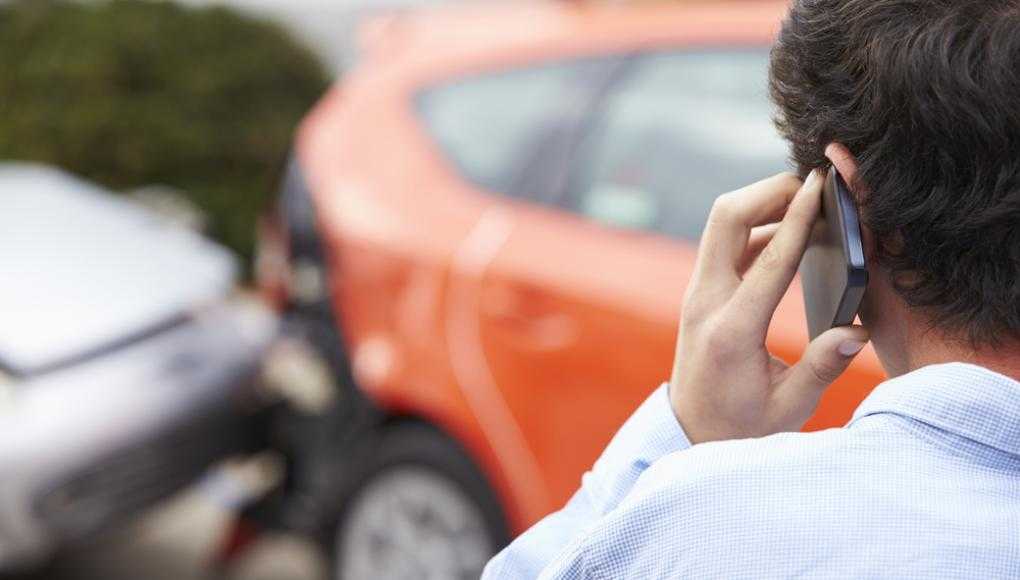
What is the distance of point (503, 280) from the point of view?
2.69 meters

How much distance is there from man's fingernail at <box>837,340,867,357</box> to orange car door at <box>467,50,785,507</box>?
1.18m

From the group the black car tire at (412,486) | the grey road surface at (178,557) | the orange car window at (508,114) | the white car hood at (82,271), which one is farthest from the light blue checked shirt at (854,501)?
the grey road surface at (178,557)

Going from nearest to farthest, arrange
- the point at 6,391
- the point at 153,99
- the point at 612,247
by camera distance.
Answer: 1. the point at 612,247
2. the point at 6,391
3. the point at 153,99

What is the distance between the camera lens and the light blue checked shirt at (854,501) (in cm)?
88

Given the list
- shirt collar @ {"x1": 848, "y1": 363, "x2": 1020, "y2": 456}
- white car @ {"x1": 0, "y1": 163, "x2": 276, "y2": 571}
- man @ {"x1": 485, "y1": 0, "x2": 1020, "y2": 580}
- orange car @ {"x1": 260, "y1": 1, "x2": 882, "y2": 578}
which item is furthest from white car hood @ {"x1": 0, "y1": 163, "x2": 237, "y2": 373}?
shirt collar @ {"x1": 848, "y1": 363, "x2": 1020, "y2": 456}

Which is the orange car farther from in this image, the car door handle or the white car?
the white car

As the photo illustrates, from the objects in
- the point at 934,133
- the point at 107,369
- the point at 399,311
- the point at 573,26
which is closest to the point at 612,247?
the point at 399,311

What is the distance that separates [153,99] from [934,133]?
255 inches

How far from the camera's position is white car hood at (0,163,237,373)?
326 centimetres

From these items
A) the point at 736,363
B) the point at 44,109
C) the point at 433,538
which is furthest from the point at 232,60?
the point at 736,363

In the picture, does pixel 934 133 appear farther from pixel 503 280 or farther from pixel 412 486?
pixel 412 486

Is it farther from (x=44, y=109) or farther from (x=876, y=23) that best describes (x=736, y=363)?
(x=44, y=109)

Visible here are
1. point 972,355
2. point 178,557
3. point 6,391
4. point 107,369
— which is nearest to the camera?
point 972,355

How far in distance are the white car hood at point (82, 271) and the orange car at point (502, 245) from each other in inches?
14.2
